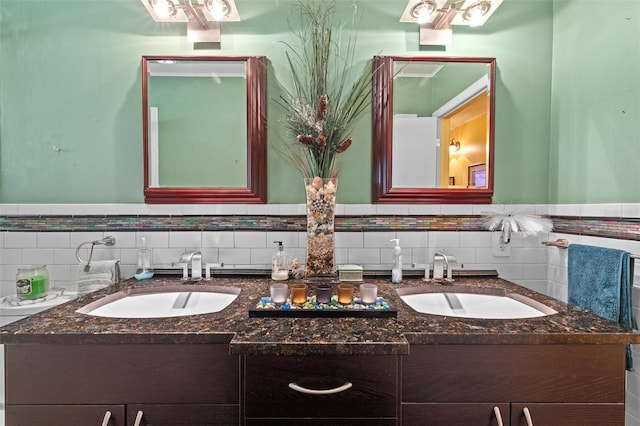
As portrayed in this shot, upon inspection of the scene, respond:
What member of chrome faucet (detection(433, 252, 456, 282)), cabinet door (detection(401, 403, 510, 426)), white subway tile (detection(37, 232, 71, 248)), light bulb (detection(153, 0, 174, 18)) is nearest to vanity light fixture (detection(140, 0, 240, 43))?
light bulb (detection(153, 0, 174, 18))

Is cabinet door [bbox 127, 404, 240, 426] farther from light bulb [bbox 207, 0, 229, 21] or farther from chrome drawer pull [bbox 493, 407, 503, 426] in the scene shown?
light bulb [bbox 207, 0, 229, 21]

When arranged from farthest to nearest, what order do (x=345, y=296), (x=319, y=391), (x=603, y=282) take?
(x=603, y=282)
(x=345, y=296)
(x=319, y=391)

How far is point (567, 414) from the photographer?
96 cm

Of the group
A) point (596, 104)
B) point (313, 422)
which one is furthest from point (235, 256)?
point (596, 104)

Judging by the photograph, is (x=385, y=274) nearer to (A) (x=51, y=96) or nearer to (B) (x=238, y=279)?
(B) (x=238, y=279)

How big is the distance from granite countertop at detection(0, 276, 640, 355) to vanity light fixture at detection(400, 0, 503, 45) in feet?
4.53

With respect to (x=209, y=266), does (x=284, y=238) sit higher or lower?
higher

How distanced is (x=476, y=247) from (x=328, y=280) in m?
0.82

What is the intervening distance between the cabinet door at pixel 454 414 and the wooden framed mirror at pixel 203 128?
45.8 inches

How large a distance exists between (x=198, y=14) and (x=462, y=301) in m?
1.78

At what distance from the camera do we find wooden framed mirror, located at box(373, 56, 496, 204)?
5.61 ft

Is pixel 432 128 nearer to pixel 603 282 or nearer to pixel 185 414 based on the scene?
pixel 603 282

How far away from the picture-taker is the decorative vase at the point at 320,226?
156 cm

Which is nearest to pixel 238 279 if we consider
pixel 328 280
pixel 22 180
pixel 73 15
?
pixel 328 280
